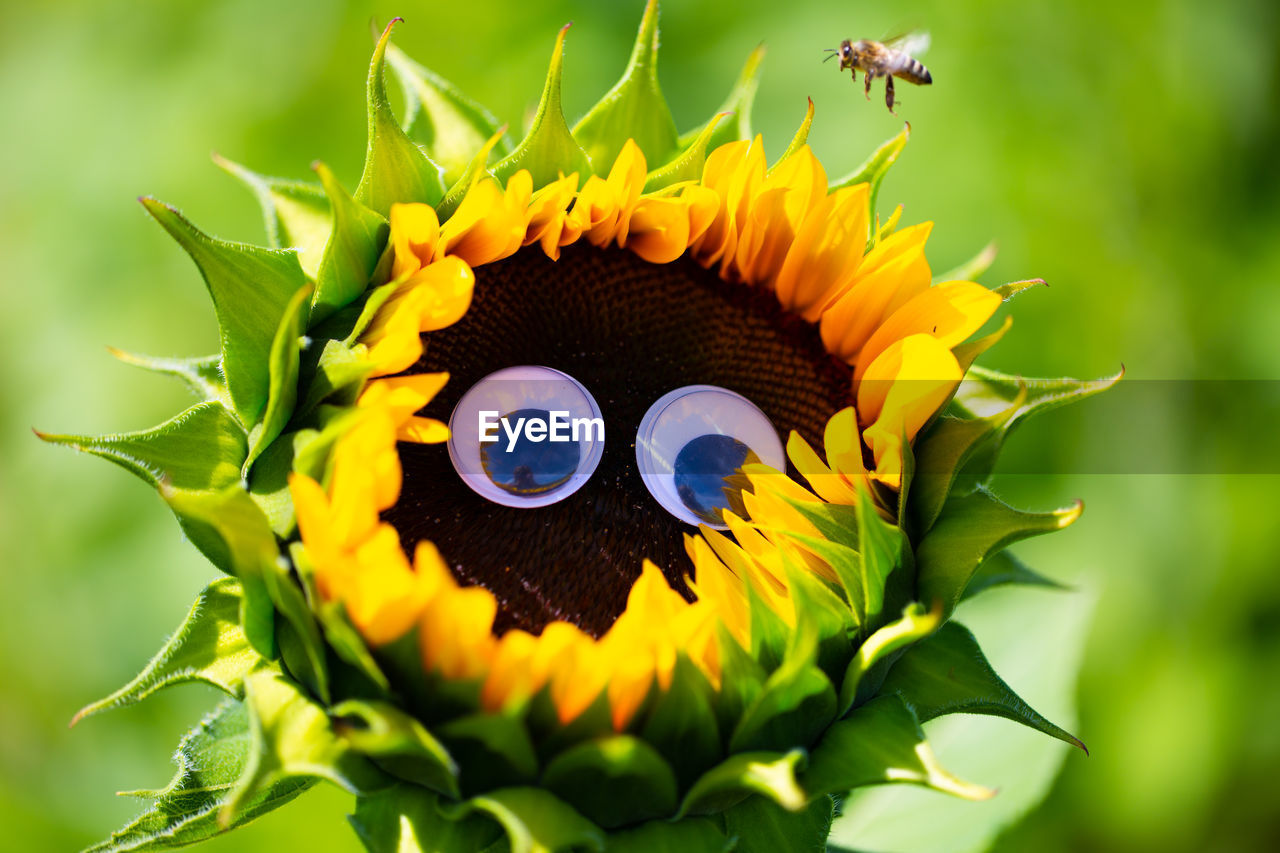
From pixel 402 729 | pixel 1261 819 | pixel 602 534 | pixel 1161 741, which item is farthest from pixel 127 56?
pixel 1261 819

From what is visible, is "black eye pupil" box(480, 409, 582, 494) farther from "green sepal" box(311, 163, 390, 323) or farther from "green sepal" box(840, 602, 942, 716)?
"green sepal" box(840, 602, 942, 716)

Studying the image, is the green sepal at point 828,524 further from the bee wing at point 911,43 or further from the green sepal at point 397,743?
the bee wing at point 911,43

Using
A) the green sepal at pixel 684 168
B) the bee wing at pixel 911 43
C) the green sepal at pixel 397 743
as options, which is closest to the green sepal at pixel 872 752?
the green sepal at pixel 397 743

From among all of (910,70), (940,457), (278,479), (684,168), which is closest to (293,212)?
(278,479)

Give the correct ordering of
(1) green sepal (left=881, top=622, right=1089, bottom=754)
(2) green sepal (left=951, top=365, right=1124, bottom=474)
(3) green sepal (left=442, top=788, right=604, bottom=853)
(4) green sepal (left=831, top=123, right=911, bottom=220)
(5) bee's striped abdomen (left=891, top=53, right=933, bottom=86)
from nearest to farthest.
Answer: (3) green sepal (left=442, top=788, right=604, bottom=853), (1) green sepal (left=881, top=622, right=1089, bottom=754), (2) green sepal (left=951, top=365, right=1124, bottom=474), (4) green sepal (left=831, top=123, right=911, bottom=220), (5) bee's striped abdomen (left=891, top=53, right=933, bottom=86)

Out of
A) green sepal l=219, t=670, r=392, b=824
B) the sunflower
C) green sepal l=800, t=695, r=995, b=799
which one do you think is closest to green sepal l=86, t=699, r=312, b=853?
the sunflower

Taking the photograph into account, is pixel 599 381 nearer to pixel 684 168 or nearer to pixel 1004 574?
pixel 684 168
